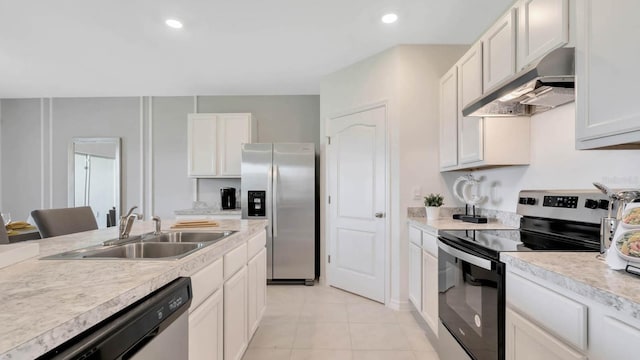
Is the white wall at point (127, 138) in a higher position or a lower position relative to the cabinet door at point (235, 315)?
higher

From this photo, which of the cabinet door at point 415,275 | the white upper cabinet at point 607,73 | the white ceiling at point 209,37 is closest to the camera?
the white upper cabinet at point 607,73

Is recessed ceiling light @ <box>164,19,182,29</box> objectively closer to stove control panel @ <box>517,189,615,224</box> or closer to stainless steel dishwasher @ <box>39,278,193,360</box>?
stainless steel dishwasher @ <box>39,278,193,360</box>

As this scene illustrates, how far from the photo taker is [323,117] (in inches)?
146

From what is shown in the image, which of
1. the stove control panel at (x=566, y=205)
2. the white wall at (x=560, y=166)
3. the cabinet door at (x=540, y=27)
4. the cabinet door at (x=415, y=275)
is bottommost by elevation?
the cabinet door at (x=415, y=275)

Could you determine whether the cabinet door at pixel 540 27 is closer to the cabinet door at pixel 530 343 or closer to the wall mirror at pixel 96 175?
the cabinet door at pixel 530 343

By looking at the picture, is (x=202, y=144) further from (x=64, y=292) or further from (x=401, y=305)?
Result: (x=64, y=292)

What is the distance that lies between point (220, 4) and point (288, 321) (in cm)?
265

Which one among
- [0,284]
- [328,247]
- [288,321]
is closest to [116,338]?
[0,284]

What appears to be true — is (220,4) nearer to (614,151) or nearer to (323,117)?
(323,117)

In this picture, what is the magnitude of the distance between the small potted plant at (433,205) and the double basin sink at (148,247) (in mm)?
1744

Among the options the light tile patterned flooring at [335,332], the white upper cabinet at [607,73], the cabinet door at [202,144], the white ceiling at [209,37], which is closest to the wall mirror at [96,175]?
the white ceiling at [209,37]

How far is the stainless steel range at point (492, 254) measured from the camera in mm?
1375

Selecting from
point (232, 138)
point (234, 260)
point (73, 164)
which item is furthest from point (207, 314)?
point (73, 164)

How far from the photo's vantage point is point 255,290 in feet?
7.28
